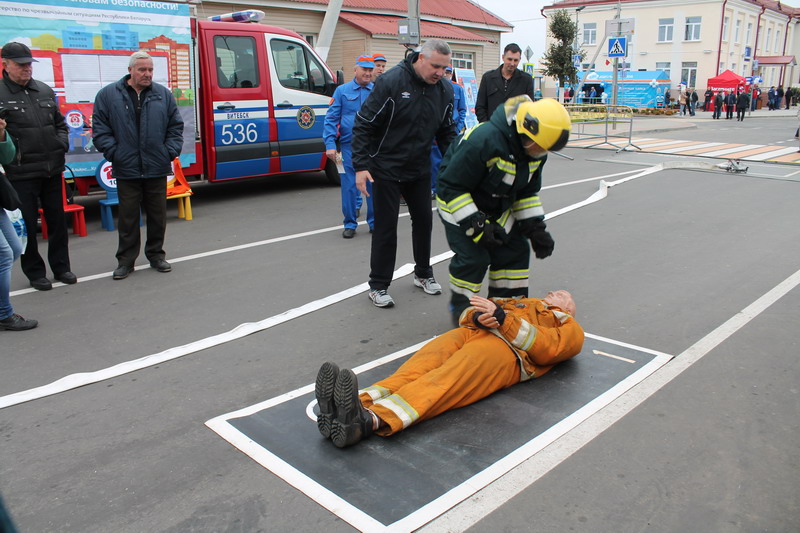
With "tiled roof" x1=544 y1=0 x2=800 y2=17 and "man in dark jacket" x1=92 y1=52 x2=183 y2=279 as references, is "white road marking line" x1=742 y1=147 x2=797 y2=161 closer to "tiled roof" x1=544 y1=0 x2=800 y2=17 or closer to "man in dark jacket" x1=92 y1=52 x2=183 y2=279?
"man in dark jacket" x1=92 y1=52 x2=183 y2=279

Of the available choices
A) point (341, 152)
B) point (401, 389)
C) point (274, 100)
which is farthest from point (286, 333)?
point (274, 100)

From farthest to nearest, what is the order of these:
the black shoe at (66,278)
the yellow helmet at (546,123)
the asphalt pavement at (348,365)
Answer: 1. the black shoe at (66,278)
2. the yellow helmet at (546,123)
3. the asphalt pavement at (348,365)

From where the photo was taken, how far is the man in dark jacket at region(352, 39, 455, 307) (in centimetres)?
550

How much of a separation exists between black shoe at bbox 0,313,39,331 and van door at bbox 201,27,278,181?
5223mm

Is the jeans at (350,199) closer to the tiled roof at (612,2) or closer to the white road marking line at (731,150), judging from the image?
the white road marking line at (731,150)

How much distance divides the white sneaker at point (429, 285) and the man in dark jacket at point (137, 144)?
2571mm

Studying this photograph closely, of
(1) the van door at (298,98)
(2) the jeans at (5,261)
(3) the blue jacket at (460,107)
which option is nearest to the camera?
(2) the jeans at (5,261)

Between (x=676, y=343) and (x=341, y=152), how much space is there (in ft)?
16.3

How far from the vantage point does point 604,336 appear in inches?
197

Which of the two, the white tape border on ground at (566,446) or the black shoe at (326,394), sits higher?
the black shoe at (326,394)

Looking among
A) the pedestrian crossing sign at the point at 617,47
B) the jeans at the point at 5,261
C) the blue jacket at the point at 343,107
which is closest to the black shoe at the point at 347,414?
the jeans at the point at 5,261

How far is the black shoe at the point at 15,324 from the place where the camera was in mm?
5234

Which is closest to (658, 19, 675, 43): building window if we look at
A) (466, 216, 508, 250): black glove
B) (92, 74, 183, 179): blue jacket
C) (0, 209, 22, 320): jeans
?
(92, 74, 183, 179): blue jacket

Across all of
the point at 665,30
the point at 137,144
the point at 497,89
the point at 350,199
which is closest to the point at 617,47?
the point at 497,89
